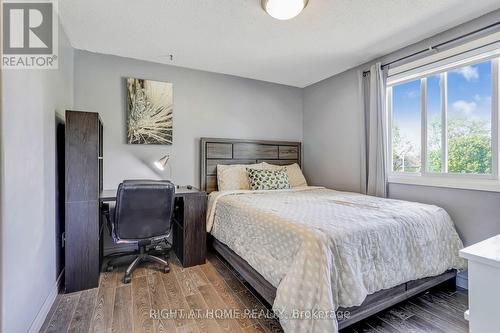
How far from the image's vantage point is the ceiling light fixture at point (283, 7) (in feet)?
6.06

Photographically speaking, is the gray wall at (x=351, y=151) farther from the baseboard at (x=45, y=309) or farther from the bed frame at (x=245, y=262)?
the baseboard at (x=45, y=309)

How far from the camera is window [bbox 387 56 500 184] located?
2180 mm

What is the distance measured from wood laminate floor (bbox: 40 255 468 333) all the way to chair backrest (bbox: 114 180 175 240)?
47cm

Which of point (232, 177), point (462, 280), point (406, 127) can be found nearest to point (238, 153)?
point (232, 177)

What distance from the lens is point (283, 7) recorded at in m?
1.89

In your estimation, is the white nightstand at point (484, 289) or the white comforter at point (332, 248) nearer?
the white nightstand at point (484, 289)

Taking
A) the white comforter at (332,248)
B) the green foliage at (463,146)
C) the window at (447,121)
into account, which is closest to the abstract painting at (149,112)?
the white comforter at (332,248)

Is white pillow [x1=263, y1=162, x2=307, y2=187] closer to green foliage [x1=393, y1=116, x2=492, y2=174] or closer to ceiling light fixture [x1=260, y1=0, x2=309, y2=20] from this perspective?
green foliage [x1=393, y1=116, x2=492, y2=174]

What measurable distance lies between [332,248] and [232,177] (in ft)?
6.80

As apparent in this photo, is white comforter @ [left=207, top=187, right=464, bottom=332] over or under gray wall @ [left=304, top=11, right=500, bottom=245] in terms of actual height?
under

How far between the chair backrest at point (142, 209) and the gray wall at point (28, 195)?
0.49 metres

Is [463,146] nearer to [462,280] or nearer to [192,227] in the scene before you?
[462,280]

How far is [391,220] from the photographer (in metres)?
1.78

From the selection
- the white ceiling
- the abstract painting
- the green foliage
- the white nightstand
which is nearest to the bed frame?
the abstract painting
